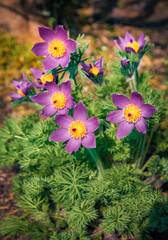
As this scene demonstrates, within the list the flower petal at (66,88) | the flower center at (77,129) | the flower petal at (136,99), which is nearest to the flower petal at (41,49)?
the flower petal at (66,88)

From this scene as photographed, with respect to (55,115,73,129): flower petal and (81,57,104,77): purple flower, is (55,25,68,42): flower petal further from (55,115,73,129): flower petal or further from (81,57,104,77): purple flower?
Result: (55,115,73,129): flower petal

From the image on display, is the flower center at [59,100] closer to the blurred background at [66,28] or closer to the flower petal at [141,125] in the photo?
the flower petal at [141,125]

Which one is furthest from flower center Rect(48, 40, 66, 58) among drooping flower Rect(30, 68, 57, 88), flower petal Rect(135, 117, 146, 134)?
flower petal Rect(135, 117, 146, 134)

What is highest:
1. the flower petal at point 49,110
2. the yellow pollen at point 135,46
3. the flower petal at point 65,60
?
the yellow pollen at point 135,46

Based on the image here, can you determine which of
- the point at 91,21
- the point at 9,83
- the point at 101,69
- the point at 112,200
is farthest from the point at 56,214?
the point at 91,21

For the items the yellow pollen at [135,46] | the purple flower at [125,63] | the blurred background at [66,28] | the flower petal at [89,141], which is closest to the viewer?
the flower petal at [89,141]

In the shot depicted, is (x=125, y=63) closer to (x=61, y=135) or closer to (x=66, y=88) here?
(x=66, y=88)

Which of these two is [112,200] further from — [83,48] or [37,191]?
[83,48]
